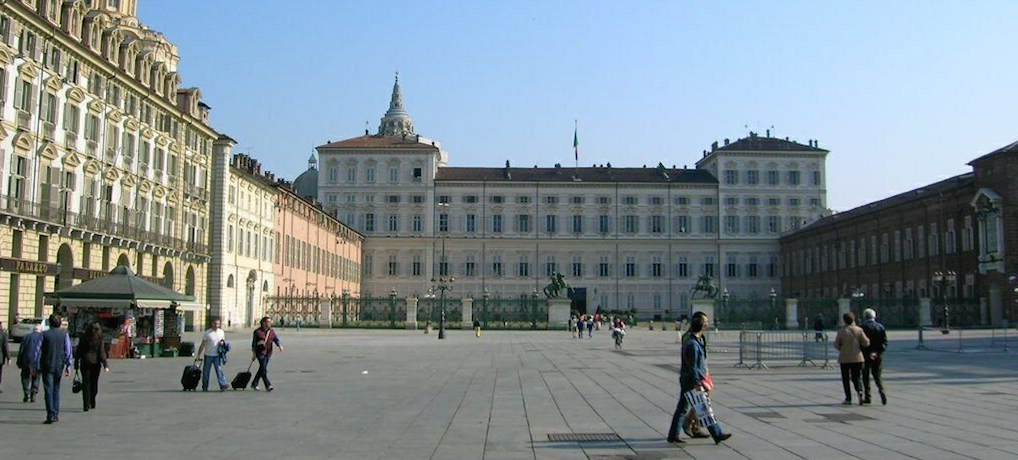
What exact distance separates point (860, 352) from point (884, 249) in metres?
75.3

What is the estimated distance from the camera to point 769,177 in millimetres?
109250

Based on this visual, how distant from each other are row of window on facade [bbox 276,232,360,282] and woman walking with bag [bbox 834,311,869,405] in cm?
5875

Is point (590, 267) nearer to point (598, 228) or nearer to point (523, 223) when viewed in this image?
point (598, 228)

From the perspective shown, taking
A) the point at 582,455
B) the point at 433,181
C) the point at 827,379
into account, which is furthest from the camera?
the point at 433,181

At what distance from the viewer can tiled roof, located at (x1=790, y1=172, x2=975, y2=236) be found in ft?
243

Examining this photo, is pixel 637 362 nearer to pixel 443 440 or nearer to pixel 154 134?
pixel 443 440

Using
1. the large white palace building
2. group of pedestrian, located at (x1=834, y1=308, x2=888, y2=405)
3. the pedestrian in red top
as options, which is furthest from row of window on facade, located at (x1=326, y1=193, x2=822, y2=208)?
group of pedestrian, located at (x1=834, y1=308, x2=888, y2=405)

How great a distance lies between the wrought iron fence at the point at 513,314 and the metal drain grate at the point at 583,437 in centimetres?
5819

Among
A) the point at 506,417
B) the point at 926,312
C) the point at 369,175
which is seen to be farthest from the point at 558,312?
the point at 506,417

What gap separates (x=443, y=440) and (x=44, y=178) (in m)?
33.7

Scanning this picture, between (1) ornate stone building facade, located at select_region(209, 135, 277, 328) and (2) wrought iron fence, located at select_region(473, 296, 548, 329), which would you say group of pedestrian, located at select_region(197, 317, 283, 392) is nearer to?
(1) ornate stone building facade, located at select_region(209, 135, 277, 328)

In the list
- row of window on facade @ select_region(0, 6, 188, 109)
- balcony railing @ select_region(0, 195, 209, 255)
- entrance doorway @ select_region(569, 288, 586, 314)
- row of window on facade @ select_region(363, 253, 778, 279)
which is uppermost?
row of window on facade @ select_region(0, 6, 188, 109)

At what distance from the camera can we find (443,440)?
12.2 m

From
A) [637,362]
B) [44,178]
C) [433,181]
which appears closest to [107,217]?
[44,178]
